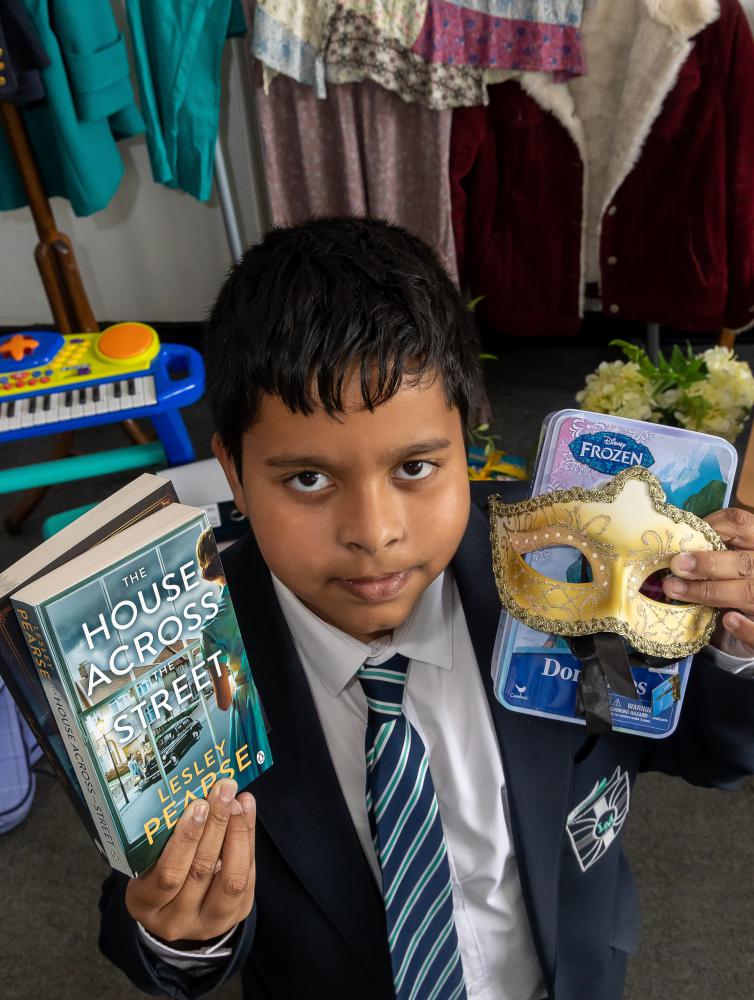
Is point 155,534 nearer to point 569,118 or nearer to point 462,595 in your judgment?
point 462,595

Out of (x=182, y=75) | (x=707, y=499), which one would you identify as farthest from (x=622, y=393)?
(x=182, y=75)

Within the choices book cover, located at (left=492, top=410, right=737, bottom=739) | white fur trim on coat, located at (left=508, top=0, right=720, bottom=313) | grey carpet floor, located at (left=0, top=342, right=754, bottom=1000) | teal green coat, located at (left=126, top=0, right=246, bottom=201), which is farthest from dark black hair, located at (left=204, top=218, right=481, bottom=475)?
teal green coat, located at (left=126, top=0, right=246, bottom=201)

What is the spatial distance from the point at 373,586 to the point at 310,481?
0.35 ft

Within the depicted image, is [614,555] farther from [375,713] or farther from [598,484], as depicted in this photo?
[375,713]

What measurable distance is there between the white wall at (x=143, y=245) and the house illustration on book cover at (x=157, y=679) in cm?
254

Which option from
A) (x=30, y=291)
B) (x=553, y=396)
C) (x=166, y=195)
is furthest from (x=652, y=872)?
(x=30, y=291)

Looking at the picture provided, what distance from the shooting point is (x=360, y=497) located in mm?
711

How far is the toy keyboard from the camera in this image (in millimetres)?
1855

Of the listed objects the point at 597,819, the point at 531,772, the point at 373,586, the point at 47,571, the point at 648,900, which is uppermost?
the point at 47,571

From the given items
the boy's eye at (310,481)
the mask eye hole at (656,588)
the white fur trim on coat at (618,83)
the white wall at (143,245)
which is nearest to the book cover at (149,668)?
the boy's eye at (310,481)

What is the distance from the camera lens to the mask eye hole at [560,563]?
82 centimetres

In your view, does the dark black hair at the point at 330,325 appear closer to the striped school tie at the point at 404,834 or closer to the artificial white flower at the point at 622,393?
the striped school tie at the point at 404,834

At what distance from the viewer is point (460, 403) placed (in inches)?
32.2

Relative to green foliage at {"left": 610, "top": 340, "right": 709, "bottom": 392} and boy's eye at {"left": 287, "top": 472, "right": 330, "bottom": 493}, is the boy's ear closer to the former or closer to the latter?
boy's eye at {"left": 287, "top": 472, "right": 330, "bottom": 493}
